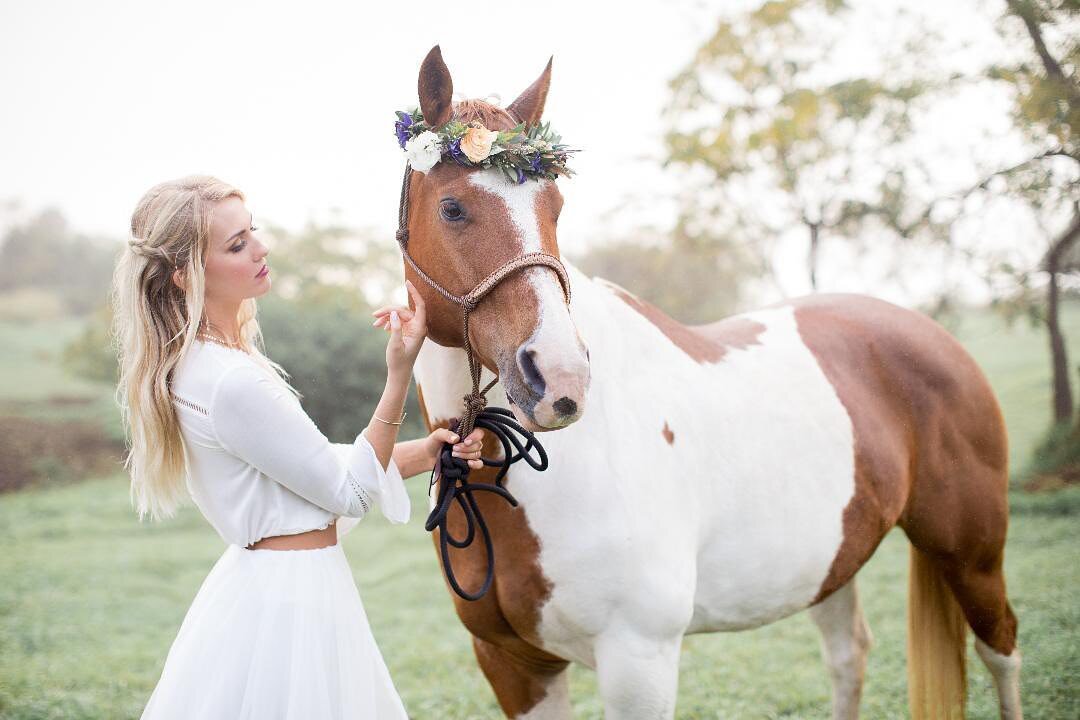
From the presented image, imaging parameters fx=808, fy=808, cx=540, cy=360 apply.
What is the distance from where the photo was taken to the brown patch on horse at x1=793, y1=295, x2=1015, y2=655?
2.88 m

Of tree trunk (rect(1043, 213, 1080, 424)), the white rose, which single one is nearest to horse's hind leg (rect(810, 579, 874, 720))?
the white rose

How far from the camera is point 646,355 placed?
2.33m

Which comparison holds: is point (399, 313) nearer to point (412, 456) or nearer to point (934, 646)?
point (412, 456)

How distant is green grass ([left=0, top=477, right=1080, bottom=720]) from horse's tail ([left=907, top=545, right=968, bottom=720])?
62 centimetres

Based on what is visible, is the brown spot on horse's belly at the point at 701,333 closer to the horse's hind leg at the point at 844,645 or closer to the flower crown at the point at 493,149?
the flower crown at the point at 493,149

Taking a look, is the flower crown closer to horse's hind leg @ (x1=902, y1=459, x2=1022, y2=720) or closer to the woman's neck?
the woman's neck

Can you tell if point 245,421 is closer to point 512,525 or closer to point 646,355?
point 512,525

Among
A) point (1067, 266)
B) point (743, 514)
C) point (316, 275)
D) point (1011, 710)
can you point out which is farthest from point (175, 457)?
point (316, 275)

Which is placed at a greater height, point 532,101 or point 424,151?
point 532,101

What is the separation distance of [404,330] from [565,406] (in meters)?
0.46

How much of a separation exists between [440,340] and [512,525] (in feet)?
1.69

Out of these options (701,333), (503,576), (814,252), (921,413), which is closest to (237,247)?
(503,576)

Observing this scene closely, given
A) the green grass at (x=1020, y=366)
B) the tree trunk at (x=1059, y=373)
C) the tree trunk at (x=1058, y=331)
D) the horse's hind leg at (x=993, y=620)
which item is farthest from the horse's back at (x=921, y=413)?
the tree trunk at (x=1059, y=373)

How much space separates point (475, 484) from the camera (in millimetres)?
2006
